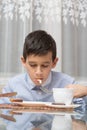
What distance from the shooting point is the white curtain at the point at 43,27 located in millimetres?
1713

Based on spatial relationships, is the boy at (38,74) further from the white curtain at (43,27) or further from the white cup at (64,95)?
the white curtain at (43,27)

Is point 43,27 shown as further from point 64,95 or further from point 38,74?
point 64,95

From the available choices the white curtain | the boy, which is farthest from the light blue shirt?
the white curtain

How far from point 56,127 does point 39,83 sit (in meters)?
0.65

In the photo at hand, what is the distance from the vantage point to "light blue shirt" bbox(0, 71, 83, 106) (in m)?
1.15

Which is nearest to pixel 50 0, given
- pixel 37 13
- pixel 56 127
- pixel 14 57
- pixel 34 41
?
pixel 37 13

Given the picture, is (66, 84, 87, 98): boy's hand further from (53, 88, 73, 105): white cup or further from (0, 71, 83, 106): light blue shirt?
(53, 88, 73, 105): white cup

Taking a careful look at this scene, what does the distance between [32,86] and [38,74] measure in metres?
0.11

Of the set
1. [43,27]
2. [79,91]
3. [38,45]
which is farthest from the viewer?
[43,27]

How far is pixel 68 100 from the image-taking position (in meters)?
0.89

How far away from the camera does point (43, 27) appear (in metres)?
1.73

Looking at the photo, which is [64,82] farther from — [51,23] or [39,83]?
[51,23]

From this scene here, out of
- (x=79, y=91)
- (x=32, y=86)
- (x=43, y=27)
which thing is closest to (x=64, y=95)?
(x=79, y=91)

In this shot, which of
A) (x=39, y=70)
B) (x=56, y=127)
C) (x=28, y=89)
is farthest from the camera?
(x=28, y=89)
